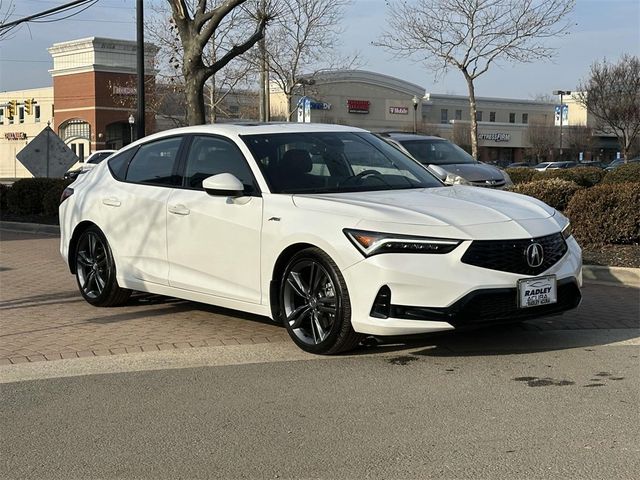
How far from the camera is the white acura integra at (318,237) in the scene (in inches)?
212

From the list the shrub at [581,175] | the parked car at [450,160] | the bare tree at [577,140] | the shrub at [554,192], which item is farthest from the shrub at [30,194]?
the bare tree at [577,140]

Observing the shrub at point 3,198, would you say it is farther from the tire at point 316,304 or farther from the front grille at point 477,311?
the front grille at point 477,311

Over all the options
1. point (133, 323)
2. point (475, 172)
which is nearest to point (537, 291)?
point (133, 323)

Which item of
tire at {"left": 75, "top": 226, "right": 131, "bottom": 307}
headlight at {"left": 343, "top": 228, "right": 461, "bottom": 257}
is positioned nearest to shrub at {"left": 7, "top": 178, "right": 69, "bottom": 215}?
tire at {"left": 75, "top": 226, "right": 131, "bottom": 307}

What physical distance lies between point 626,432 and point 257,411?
2.09m

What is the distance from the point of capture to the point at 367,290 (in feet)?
17.8

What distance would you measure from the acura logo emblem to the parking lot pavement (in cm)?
140

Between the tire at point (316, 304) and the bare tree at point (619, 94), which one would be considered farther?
the bare tree at point (619, 94)

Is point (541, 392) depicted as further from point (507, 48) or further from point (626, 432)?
point (507, 48)

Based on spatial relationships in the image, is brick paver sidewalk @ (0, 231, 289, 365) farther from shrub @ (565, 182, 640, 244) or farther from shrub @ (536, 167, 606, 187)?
shrub @ (536, 167, 606, 187)

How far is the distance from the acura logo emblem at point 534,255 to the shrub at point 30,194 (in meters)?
14.2

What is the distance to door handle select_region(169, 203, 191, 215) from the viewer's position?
681cm

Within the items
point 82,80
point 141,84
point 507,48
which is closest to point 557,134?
point 82,80

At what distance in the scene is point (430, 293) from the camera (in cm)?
532
